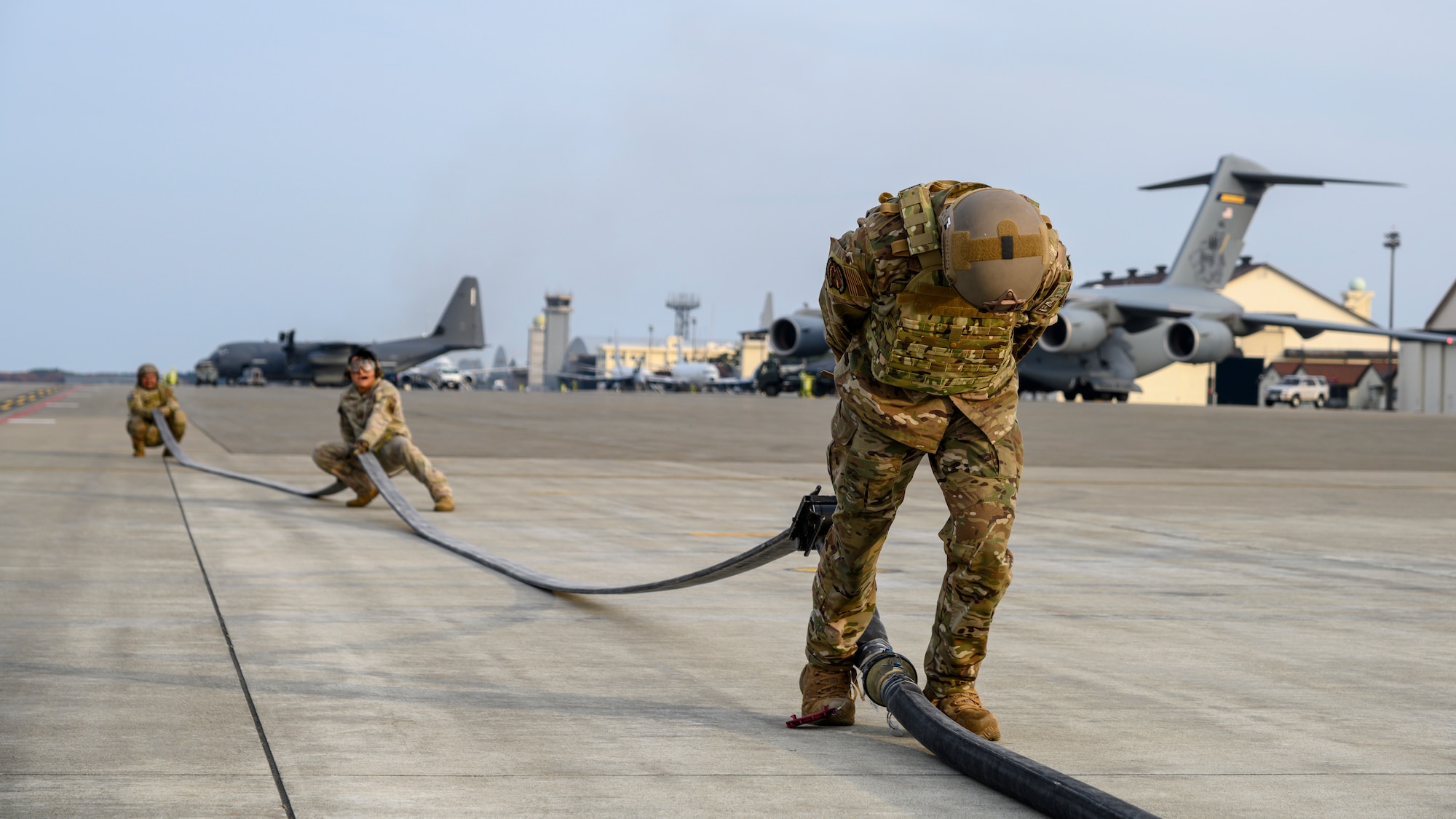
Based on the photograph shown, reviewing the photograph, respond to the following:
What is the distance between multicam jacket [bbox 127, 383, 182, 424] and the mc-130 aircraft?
24.8 metres

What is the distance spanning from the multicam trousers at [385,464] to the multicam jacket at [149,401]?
6473 millimetres

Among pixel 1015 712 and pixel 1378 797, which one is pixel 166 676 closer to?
pixel 1015 712

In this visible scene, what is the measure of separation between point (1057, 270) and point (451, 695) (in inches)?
103

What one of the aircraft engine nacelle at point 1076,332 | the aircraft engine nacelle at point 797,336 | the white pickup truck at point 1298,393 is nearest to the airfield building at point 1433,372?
the white pickup truck at point 1298,393

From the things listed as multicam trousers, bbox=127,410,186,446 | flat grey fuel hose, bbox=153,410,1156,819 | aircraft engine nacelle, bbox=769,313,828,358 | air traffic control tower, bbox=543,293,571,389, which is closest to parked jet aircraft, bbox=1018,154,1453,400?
aircraft engine nacelle, bbox=769,313,828,358

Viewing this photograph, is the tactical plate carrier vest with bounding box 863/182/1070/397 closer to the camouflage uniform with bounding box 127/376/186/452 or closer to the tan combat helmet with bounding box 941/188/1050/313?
the tan combat helmet with bounding box 941/188/1050/313

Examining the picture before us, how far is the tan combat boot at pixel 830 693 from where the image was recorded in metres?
4.45

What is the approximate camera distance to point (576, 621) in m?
6.43

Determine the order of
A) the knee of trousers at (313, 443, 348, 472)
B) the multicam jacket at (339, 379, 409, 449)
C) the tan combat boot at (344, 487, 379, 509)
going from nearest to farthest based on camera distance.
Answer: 1. the multicam jacket at (339, 379, 409, 449)
2. the knee of trousers at (313, 443, 348, 472)
3. the tan combat boot at (344, 487, 379, 509)

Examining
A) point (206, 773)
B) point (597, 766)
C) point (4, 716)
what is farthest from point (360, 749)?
point (4, 716)

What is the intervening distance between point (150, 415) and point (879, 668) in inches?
595

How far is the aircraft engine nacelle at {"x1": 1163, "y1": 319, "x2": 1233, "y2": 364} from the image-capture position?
143ft

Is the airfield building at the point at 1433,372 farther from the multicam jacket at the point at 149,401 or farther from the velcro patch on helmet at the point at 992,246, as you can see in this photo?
the velcro patch on helmet at the point at 992,246

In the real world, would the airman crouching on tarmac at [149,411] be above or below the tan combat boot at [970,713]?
above
